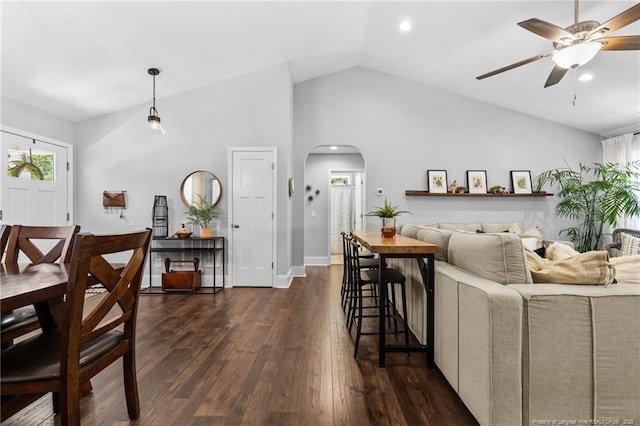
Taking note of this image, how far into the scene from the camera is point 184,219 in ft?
16.2

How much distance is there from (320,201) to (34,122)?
4991 mm

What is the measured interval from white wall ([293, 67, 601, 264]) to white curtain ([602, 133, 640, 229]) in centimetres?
25

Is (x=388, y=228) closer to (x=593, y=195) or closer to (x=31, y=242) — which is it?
(x=31, y=242)

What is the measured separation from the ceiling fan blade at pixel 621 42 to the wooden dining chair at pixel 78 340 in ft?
12.0

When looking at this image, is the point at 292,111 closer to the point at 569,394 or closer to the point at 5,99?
the point at 5,99

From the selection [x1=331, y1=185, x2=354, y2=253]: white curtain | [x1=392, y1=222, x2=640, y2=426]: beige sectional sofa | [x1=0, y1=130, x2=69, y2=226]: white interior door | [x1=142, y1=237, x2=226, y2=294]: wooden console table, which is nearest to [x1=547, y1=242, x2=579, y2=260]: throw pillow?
[x1=392, y1=222, x2=640, y2=426]: beige sectional sofa

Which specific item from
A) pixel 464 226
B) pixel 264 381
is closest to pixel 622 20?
pixel 464 226

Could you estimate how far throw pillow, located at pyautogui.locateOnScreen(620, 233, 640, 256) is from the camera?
4.02 metres

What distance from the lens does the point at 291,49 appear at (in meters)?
4.55

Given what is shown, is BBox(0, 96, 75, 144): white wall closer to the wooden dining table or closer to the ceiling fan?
the wooden dining table

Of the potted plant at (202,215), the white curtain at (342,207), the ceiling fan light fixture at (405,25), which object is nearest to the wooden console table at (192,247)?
the potted plant at (202,215)

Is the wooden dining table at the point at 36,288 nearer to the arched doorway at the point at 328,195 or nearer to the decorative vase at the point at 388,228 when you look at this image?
the decorative vase at the point at 388,228

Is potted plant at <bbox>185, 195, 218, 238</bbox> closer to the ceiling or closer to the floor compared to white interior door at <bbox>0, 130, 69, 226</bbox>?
closer to the floor

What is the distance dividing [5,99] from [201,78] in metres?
2.33
